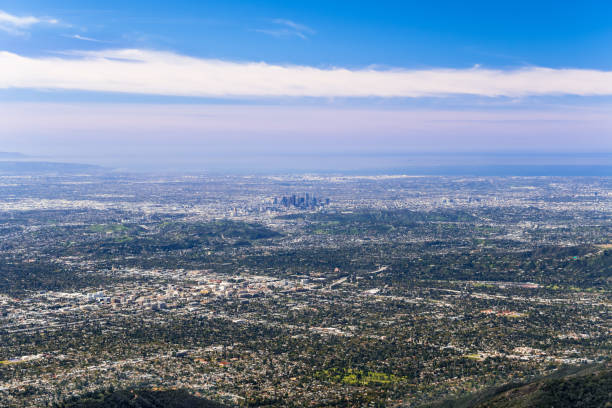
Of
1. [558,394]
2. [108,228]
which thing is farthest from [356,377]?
[108,228]

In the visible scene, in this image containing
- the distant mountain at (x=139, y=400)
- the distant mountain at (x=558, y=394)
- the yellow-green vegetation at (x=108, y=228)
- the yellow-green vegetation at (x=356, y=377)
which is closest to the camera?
the distant mountain at (x=558, y=394)

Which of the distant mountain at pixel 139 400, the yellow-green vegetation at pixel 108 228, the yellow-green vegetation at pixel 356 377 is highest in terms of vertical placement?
the distant mountain at pixel 139 400

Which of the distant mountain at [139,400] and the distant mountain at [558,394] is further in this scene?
the distant mountain at [139,400]

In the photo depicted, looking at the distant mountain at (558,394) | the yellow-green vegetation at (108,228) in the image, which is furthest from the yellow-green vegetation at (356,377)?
the yellow-green vegetation at (108,228)

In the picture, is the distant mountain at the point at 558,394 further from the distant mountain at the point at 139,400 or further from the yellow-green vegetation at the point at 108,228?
the yellow-green vegetation at the point at 108,228

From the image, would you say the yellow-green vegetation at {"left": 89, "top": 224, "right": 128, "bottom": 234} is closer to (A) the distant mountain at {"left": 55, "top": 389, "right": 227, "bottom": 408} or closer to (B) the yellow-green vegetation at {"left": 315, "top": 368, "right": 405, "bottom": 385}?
(B) the yellow-green vegetation at {"left": 315, "top": 368, "right": 405, "bottom": 385}

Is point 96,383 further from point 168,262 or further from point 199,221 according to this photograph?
point 199,221

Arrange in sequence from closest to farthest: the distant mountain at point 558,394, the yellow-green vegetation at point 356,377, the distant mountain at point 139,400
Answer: the distant mountain at point 558,394
the distant mountain at point 139,400
the yellow-green vegetation at point 356,377

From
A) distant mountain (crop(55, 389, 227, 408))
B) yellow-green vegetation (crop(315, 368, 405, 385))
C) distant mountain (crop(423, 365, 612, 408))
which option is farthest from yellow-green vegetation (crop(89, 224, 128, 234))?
distant mountain (crop(423, 365, 612, 408))
